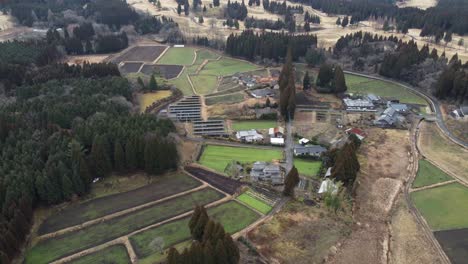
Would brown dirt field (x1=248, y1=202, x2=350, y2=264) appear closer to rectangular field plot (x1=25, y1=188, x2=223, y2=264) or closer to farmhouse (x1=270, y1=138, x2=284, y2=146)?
rectangular field plot (x1=25, y1=188, x2=223, y2=264)

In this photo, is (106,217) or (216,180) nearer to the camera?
(106,217)

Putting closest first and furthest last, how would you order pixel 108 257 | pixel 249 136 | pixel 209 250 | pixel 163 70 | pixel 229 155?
pixel 209 250, pixel 108 257, pixel 229 155, pixel 249 136, pixel 163 70

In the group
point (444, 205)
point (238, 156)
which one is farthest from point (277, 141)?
point (444, 205)

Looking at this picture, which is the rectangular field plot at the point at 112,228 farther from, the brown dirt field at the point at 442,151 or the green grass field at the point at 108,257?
the brown dirt field at the point at 442,151

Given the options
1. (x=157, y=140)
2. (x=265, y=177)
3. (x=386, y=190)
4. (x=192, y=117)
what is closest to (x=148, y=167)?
(x=157, y=140)

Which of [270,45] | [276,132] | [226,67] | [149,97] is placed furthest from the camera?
[226,67]

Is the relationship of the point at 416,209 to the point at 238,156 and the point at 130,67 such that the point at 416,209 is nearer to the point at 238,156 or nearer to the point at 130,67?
the point at 238,156

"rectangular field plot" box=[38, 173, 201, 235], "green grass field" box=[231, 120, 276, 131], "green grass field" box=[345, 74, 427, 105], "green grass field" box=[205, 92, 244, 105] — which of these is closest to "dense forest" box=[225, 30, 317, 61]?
"green grass field" box=[345, 74, 427, 105]
